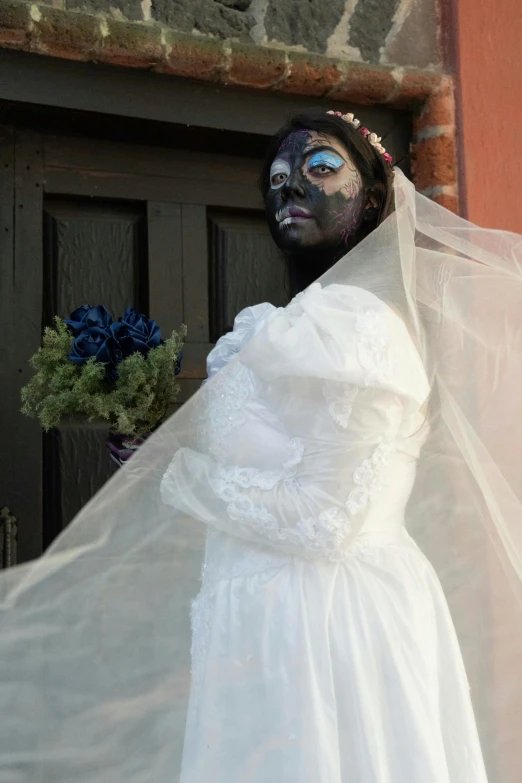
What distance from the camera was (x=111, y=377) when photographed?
1.69m

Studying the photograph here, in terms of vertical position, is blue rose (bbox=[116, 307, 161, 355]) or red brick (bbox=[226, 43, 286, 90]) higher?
red brick (bbox=[226, 43, 286, 90])

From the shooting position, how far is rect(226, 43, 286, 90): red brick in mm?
2299

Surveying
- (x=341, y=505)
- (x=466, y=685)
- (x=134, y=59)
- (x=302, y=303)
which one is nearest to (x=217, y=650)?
(x=341, y=505)

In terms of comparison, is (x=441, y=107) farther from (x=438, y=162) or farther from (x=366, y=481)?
(x=366, y=481)

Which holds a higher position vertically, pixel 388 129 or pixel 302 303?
pixel 388 129

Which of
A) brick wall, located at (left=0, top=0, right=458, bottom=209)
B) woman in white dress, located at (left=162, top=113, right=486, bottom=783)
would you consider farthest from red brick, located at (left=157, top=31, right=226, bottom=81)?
→ woman in white dress, located at (left=162, top=113, right=486, bottom=783)

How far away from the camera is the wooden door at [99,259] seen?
7.28 feet

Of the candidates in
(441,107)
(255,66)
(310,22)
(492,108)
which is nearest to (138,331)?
(255,66)

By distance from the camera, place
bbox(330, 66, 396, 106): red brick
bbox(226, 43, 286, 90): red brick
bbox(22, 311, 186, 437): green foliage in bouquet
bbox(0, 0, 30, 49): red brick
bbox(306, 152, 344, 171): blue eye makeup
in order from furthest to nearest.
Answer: bbox(330, 66, 396, 106): red brick, bbox(226, 43, 286, 90): red brick, bbox(0, 0, 30, 49): red brick, bbox(306, 152, 344, 171): blue eye makeup, bbox(22, 311, 186, 437): green foliage in bouquet

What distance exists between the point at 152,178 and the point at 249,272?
40 centimetres

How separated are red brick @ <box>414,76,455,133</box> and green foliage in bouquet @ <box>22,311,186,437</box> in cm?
127

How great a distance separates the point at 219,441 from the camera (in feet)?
4.97

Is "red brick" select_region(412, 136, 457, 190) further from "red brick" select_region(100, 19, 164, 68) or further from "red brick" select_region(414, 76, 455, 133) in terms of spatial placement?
"red brick" select_region(100, 19, 164, 68)

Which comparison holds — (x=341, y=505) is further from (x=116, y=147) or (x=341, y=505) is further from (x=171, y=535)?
(x=116, y=147)
